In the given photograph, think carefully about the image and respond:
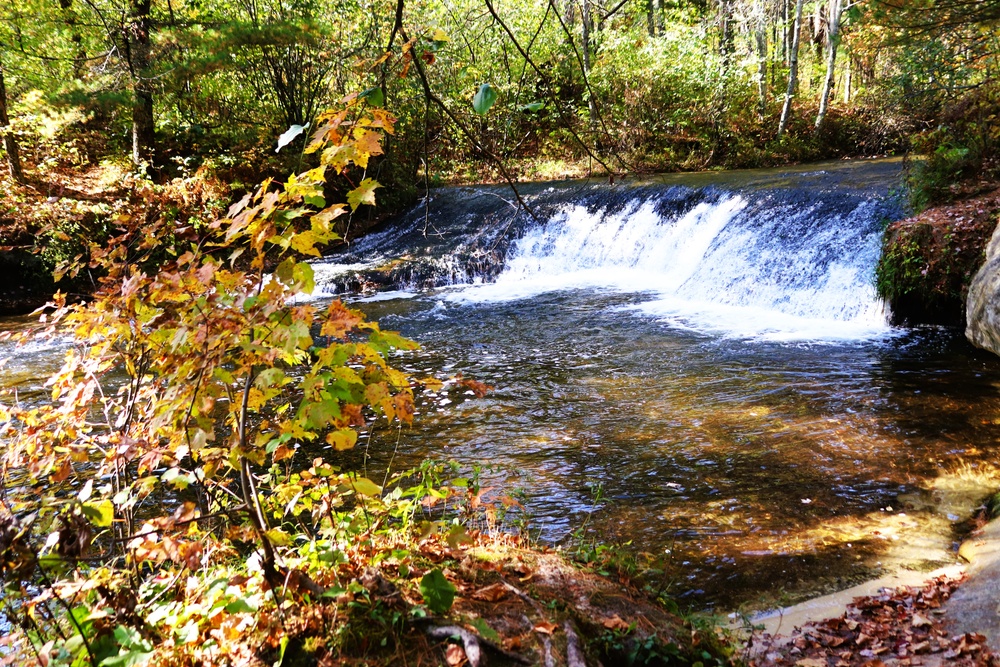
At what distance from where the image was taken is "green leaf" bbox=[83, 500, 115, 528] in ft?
6.03

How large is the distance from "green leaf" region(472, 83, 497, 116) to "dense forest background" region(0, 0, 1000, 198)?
1.49 meters

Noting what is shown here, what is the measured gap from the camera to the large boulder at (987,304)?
21.3 feet

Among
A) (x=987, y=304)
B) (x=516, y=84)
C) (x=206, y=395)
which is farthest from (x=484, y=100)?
(x=987, y=304)

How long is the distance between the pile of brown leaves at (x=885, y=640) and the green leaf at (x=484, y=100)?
2.37 metres

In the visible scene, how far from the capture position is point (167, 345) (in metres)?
2.34

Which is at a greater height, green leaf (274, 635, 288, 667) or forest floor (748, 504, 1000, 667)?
green leaf (274, 635, 288, 667)

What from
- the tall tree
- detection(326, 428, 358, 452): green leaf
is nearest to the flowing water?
detection(326, 428, 358, 452): green leaf

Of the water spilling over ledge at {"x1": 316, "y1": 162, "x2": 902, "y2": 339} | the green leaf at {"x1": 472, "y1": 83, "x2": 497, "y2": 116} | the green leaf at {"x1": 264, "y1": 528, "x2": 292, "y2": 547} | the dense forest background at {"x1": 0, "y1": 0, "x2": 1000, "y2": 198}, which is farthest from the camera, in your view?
the water spilling over ledge at {"x1": 316, "y1": 162, "x2": 902, "y2": 339}

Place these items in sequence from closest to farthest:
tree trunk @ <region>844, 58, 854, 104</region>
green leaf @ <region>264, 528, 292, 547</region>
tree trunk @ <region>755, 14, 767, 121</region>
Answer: green leaf @ <region>264, 528, 292, 547</region>
tree trunk @ <region>755, 14, 767, 121</region>
tree trunk @ <region>844, 58, 854, 104</region>

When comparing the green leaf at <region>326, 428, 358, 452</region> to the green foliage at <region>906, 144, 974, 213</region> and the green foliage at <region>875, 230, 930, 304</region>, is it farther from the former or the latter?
the green foliage at <region>906, 144, 974, 213</region>

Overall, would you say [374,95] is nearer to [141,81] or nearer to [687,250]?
[687,250]

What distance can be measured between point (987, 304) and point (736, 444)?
3.52 meters

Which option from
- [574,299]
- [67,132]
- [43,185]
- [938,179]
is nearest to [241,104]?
[67,132]

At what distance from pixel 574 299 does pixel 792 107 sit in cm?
1331
